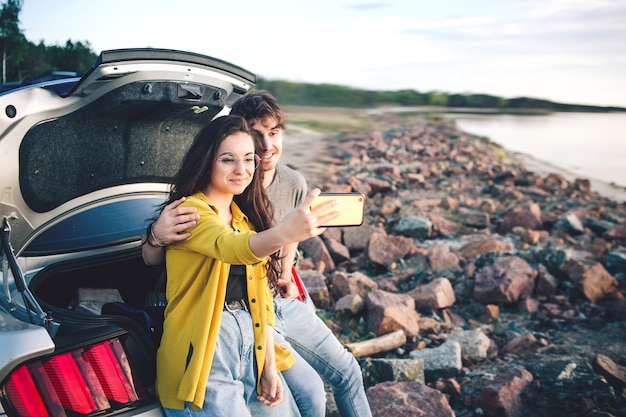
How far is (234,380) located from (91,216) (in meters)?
1.26

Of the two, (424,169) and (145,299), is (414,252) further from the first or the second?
(424,169)

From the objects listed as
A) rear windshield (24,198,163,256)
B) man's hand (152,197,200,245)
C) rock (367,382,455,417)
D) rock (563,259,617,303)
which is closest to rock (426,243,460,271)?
rock (563,259,617,303)

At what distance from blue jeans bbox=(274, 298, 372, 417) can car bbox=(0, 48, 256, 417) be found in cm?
56

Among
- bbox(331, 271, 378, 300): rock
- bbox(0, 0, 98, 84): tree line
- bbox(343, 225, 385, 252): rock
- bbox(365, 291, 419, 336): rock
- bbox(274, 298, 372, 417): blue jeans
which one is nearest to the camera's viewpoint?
bbox(274, 298, 372, 417): blue jeans

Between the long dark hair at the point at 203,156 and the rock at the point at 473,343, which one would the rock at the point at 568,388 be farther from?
the long dark hair at the point at 203,156

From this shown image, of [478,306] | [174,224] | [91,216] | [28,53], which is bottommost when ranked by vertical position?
[478,306]

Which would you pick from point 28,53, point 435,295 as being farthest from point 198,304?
point 28,53

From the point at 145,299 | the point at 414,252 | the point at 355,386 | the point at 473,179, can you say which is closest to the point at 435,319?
the point at 414,252

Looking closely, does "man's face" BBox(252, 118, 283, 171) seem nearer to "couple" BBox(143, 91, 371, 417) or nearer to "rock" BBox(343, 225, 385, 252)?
"couple" BBox(143, 91, 371, 417)

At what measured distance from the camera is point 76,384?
77.9 inches

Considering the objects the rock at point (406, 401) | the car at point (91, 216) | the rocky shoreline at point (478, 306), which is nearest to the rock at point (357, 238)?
the rocky shoreline at point (478, 306)

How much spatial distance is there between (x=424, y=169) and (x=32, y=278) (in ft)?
35.4

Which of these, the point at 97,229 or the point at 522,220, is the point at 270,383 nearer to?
the point at 97,229

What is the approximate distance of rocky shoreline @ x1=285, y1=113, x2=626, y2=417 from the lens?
355 cm
